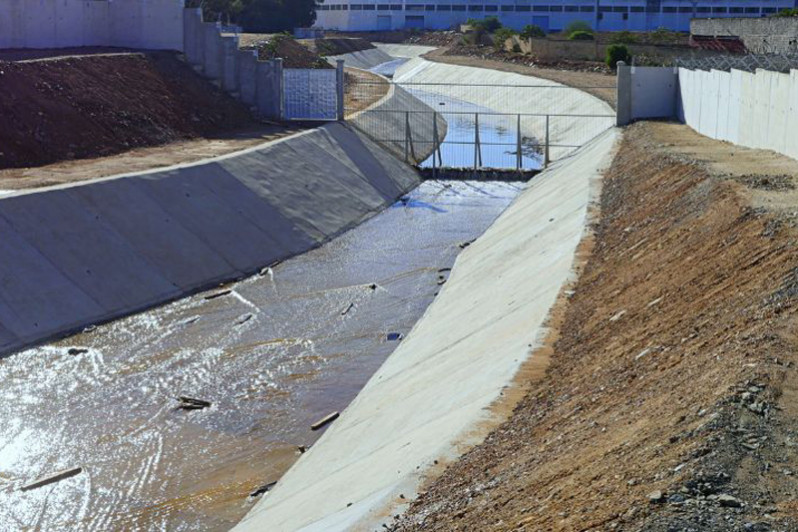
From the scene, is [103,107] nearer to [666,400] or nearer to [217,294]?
[217,294]

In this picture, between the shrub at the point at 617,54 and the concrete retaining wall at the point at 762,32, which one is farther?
the shrub at the point at 617,54

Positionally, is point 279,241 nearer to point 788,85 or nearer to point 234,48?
point 788,85

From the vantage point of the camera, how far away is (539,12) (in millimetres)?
148875

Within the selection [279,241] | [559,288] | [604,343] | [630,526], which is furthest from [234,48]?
[630,526]

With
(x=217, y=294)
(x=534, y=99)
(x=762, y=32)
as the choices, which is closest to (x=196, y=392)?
(x=217, y=294)

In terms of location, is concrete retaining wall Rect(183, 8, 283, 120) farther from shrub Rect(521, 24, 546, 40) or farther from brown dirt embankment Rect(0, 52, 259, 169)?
shrub Rect(521, 24, 546, 40)

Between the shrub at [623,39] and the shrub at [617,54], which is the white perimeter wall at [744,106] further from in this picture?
the shrub at [623,39]

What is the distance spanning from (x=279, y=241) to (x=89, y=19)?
2162 cm

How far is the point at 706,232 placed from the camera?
19938 millimetres

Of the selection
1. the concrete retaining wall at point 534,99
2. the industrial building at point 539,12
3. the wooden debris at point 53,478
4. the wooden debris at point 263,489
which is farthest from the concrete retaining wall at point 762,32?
the wooden debris at point 53,478

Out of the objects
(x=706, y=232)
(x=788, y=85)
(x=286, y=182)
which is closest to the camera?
(x=706, y=232)

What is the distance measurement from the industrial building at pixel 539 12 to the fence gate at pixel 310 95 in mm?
90456

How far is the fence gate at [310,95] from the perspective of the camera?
5081cm

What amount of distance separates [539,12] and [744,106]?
4626 inches
